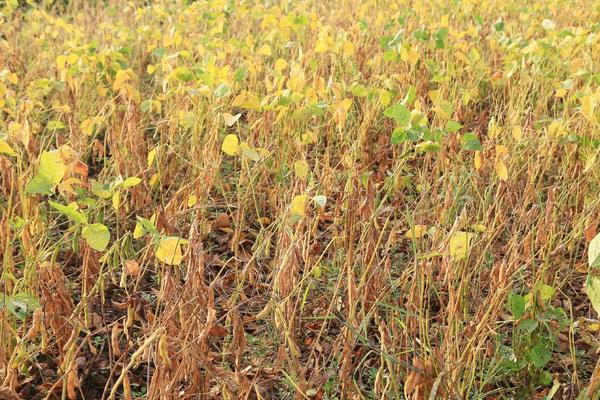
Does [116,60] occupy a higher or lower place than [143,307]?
higher

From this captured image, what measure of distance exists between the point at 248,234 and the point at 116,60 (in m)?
0.96

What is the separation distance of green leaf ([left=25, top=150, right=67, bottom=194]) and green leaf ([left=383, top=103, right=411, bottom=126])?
0.66 metres

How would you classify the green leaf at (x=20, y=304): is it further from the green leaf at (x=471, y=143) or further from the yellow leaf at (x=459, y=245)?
the green leaf at (x=471, y=143)

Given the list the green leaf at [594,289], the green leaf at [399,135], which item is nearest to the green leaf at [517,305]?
the green leaf at [594,289]

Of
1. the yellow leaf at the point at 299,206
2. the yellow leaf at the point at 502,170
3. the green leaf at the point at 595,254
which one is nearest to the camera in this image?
the green leaf at the point at 595,254

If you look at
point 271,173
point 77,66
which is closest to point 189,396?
point 271,173

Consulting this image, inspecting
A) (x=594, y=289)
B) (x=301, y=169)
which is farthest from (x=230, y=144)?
(x=594, y=289)

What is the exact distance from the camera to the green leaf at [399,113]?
4.84ft

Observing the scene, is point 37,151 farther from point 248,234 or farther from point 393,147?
point 393,147

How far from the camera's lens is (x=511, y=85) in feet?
7.79

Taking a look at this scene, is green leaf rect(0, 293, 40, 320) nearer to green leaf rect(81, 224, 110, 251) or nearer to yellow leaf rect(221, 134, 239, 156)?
green leaf rect(81, 224, 110, 251)

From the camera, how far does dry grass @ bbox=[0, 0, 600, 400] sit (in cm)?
118

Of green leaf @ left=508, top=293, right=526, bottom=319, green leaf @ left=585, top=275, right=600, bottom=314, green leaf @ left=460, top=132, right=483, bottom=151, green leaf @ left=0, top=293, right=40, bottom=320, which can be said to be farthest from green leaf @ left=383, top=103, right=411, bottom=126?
green leaf @ left=0, top=293, right=40, bottom=320

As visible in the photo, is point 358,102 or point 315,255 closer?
point 315,255
